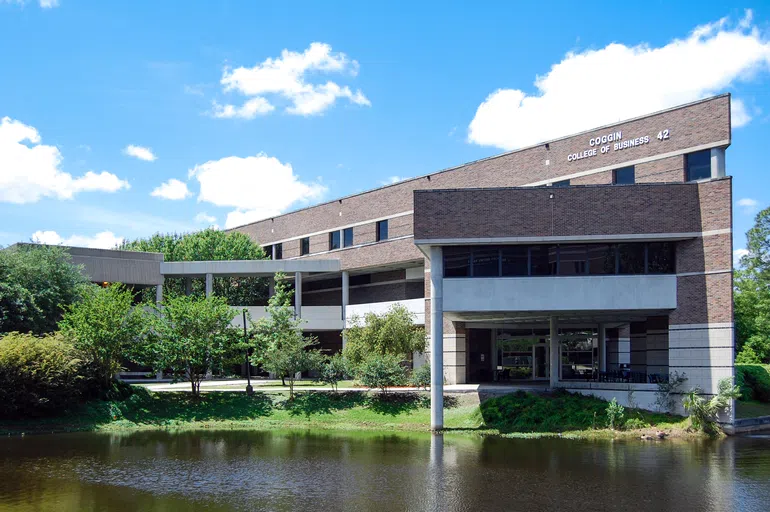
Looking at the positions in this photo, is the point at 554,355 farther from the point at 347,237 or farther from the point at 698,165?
the point at 347,237

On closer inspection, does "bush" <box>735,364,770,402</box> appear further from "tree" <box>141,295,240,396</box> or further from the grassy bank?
"tree" <box>141,295,240,396</box>

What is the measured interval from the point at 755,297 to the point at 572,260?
4322cm

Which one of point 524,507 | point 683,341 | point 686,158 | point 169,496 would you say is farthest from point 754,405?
point 169,496

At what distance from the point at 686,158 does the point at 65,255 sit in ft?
115

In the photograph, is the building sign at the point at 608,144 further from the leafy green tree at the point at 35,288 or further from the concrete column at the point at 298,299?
the leafy green tree at the point at 35,288

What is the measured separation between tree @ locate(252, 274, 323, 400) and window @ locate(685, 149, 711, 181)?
2056cm

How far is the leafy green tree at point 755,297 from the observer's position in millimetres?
57750

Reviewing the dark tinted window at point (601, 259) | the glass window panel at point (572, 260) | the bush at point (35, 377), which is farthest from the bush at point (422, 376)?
the bush at point (35, 377)

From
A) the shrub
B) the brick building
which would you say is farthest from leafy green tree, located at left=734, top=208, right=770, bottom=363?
the shrub

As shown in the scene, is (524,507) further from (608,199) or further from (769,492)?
(608,199)

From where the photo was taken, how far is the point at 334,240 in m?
53.5

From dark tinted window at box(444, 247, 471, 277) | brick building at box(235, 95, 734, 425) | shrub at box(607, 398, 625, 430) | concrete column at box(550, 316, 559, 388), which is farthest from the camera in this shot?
concrete column at box(550, 316, 559, 388)

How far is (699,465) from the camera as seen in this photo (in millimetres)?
21094

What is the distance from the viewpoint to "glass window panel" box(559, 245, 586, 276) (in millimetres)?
30688
